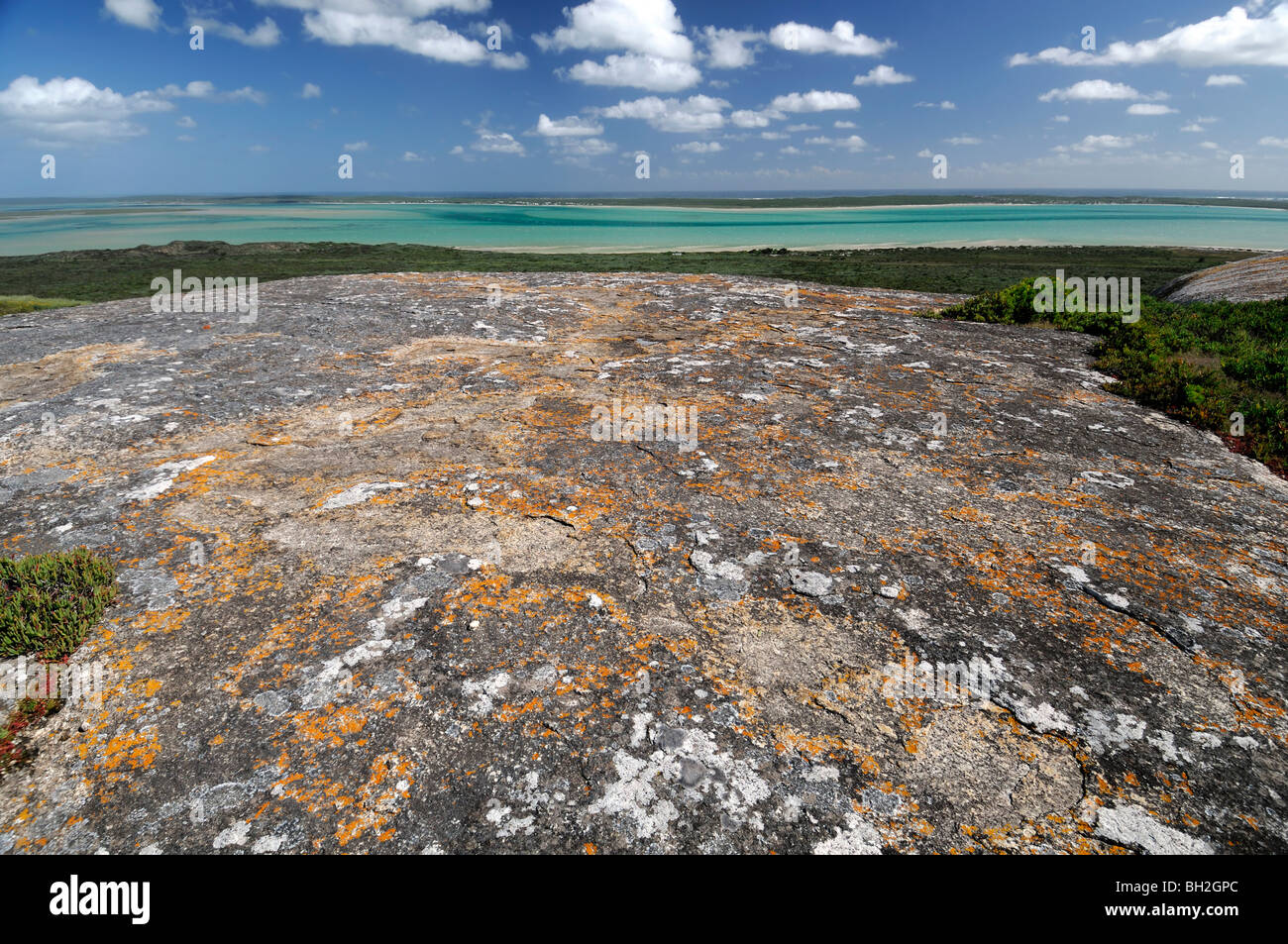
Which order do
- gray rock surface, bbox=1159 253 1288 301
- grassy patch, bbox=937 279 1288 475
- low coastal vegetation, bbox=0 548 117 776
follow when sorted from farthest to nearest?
gray rock surface, bbox=1159 253 1288 301, grassy patch, bbox=937 279 1288 475, low coastal vegetation, bbox=0 548 117 776

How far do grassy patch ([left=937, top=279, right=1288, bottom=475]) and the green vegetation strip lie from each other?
88.9 ft

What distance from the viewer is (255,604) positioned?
3.42m

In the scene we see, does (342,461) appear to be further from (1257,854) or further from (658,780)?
(1257,854)

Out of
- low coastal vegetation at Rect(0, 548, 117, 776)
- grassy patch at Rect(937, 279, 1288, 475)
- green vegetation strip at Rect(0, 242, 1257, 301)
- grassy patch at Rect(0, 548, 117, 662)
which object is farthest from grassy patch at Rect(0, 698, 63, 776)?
green vegetation strip at Rect(0, 242, 1257, 301)

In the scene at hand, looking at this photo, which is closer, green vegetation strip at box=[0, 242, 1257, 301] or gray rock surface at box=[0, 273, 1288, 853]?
gray rock surface at box=[0, 273, 1288, 853]

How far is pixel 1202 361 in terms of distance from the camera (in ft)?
28.6

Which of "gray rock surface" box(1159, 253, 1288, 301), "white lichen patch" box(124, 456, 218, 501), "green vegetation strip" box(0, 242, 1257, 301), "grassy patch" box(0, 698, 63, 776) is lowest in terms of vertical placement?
"grassy patch" box(0, 698, 63, 776)

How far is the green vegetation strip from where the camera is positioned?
42.2 m

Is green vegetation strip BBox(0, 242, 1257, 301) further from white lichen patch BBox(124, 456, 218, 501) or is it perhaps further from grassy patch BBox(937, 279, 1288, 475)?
white lichen patch BBox(124, 456, 218, 501)

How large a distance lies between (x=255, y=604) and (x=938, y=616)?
393 cm

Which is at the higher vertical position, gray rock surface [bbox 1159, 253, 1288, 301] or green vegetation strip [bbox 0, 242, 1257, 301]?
green vegetation strip [bbox 0, 242, 1257, 301]

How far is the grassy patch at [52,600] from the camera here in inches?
121

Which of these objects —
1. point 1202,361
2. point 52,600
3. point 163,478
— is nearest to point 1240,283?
point 1202,361
